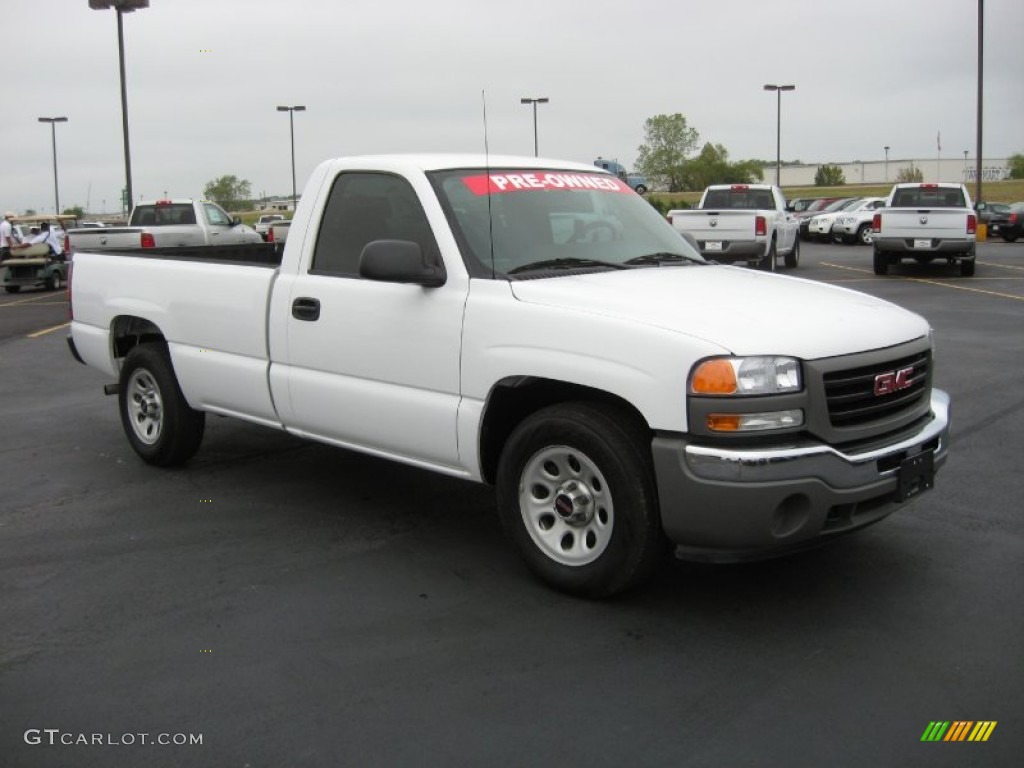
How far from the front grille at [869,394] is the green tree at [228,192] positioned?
89.1 meters

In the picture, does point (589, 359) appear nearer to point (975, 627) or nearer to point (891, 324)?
point (891, 324)

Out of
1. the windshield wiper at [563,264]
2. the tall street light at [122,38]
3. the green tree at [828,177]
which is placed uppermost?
the green tree at [828,177]

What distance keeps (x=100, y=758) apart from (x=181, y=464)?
370 cm

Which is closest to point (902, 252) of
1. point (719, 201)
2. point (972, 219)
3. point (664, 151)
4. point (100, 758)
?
point (972, 219)

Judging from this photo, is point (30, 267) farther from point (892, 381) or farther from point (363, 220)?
point (892, 381)

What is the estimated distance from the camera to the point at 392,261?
4.60 metres

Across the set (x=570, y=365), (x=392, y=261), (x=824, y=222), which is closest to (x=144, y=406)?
(x=392, y=261)

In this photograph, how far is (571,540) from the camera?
14.8 feet

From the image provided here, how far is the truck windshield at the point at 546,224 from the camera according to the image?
16.1ft

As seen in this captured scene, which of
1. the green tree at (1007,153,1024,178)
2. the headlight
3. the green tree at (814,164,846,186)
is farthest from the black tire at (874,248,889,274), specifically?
the green tree at (1007,153,1024,178)

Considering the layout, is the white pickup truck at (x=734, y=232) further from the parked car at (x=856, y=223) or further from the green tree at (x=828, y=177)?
the green tree at (x=828, y=177)

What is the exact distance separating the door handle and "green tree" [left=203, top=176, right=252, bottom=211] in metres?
87.4

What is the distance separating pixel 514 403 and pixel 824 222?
35.5 m

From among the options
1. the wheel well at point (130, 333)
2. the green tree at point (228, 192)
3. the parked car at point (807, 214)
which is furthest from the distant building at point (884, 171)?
the wheel well at point (130, 333)
